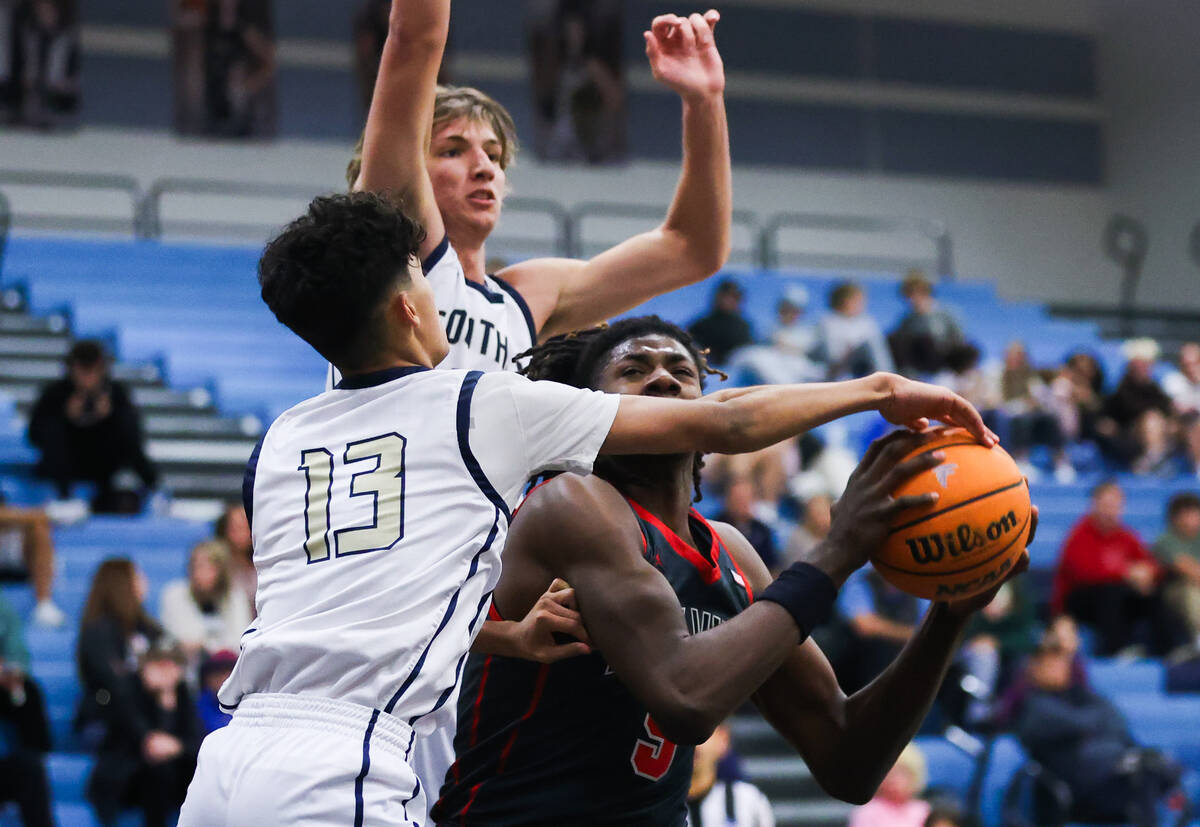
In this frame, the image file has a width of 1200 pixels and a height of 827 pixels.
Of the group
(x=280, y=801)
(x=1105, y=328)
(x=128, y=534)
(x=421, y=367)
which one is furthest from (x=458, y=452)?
(x=1105, y=328)

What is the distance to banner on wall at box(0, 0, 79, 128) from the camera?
Result: 14398 millimetres

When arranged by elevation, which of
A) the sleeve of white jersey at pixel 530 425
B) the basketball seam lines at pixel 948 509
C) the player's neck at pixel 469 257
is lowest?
the basketball seam lines at pixel 948 509

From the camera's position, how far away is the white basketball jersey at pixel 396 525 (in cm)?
285

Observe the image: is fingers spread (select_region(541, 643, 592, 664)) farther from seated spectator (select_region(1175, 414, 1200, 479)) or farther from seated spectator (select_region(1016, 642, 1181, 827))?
seated spectator (select_region(1175, 414, 1200, 479))

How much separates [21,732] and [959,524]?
5.78 metres

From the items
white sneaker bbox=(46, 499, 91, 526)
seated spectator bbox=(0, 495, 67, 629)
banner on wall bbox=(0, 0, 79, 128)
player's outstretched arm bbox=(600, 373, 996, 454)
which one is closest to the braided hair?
player's outstretched arm bbox=(600, 373, 996, 454)

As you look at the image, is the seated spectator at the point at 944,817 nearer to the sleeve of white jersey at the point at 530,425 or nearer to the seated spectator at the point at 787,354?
the seated spectator at the point at 787,354

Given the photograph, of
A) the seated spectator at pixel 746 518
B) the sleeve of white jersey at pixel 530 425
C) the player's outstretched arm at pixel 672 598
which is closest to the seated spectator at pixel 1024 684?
the seated spectator at pixel 746 518

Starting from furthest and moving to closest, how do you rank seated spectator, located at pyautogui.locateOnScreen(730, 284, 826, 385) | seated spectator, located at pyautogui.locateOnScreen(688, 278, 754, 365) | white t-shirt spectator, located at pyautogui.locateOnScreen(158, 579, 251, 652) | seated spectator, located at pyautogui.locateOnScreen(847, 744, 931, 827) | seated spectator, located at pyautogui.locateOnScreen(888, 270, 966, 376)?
seated spectator, located at pyautogui.locateOnScreen(888, 270, 966, 376), seated spectator, located at pyautogui.locateOnScreen(688, 278, 754, 365), seated spectator, located at pyautogui.locateOnScreen(730, 284, 826, 385), white t-shirt spectator, located at pyautogui.locateOnScreen(158, 579, 251, 652), seated spectator, located at pyautogui.locateOnScreen(847, 744, 931, 827)

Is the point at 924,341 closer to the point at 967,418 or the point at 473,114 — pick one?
the point at 473,114

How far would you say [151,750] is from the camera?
24.9ft

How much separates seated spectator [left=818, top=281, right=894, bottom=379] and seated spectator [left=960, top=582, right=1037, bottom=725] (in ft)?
8.74

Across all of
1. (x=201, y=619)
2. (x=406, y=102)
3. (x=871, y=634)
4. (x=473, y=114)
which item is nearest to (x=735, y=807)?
(x=871, y=634)

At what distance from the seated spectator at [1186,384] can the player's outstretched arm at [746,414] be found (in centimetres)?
1190
